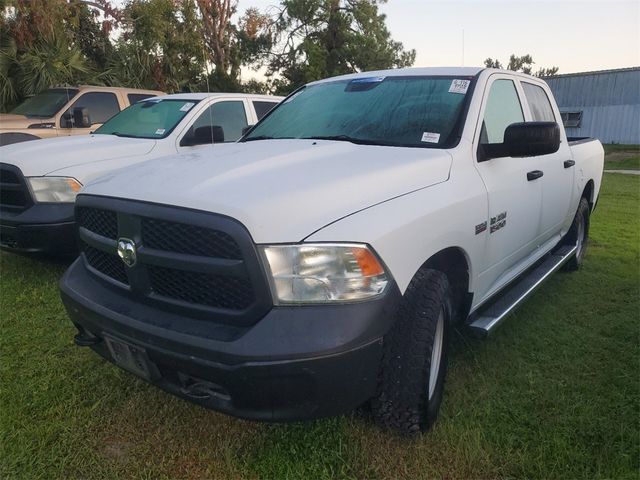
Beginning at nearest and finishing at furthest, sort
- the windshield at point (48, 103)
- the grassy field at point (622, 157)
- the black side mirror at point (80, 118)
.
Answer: the black side mirror at point (80, 118) < the windshield at point (48, 103) < the grassy field at point (622, 157)

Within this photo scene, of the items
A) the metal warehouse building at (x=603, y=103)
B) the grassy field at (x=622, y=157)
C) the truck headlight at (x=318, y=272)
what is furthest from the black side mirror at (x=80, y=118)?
the metal warehouse building at (x=603, y=103)

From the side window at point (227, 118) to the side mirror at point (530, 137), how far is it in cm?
364

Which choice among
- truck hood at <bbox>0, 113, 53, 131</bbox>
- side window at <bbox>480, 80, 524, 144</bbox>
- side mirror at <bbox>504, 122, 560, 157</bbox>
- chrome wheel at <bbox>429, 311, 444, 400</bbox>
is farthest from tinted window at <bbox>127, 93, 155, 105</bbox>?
chrome wheel at <bbox>429, 311, 444, 400</bbox>

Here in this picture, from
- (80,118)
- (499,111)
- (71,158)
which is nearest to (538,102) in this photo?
(499,111)

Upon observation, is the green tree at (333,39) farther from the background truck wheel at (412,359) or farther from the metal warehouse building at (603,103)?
the background truck wheel at (412,359)

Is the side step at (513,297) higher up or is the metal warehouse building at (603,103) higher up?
the side step at (513,297)

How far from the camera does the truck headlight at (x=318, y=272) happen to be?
1844 millimetres

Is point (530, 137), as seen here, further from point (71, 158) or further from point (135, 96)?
point (135, 96)

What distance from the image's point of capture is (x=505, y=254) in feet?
10.2

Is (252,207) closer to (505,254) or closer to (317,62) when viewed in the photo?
(505,254)

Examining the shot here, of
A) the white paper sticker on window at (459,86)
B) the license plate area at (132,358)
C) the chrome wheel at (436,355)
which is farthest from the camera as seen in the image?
the white paper sticker on window at (459,86)

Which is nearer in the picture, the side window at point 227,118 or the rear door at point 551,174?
the rear door at point 551,174

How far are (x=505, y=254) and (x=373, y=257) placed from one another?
5.01 feet

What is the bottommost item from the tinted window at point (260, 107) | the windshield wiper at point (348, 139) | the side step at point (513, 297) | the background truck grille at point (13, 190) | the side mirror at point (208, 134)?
the side step at point (513, 297)
